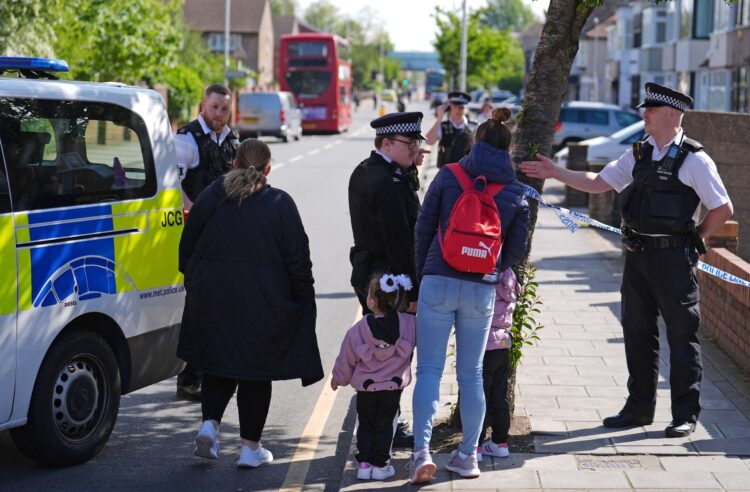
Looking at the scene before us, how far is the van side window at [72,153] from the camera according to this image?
19.3ft

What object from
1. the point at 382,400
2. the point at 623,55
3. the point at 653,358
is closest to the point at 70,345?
the point at 382,400

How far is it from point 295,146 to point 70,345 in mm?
38520

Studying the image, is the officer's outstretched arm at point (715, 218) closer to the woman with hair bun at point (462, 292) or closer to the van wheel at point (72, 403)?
the woman with hair bun at point (462, 292)

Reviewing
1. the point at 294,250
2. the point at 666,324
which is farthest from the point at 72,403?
the point at 666,324

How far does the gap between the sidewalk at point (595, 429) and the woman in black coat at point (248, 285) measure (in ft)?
2.25

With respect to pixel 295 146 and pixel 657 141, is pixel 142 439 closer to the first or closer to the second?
pixel 657 141

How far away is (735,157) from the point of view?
514 inches

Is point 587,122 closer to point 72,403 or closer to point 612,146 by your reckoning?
point 612,146

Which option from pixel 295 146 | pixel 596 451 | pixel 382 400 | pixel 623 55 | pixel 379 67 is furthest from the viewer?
pixel 379 67

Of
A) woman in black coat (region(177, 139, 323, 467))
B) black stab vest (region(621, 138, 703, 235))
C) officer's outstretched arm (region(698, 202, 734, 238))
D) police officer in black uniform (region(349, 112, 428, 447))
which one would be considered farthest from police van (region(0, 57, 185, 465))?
officer's outstretched arm (region(698, 202, 734, 238))

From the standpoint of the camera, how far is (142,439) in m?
7.04

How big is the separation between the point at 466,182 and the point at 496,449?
145 centimetres

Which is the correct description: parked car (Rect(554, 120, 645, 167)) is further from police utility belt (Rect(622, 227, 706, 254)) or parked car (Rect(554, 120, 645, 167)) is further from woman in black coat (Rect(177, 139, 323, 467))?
woman in black coat (Rect(177, 139, 323, 467))

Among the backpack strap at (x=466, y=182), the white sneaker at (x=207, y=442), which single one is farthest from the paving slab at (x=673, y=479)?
the white sneaker at (x=207, y=442)
